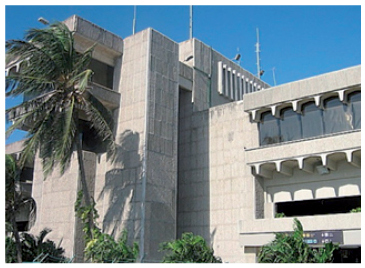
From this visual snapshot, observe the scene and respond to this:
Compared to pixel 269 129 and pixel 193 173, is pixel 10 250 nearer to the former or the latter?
pixel 193 173

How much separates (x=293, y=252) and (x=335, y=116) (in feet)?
25.1

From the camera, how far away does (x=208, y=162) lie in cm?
2805

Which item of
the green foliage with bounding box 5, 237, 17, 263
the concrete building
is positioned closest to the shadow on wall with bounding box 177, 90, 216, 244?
the concrete building


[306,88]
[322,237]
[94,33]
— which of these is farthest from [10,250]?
[306,88]

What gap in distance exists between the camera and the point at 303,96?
23734 millimetres

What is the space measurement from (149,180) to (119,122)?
14.1 feet

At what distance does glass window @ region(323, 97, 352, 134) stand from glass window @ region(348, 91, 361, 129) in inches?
7.7

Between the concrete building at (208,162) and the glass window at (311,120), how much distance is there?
0.17 ft

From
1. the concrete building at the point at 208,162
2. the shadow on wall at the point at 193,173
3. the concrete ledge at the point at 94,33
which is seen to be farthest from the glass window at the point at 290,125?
the concrete ledge at the point at 94,33

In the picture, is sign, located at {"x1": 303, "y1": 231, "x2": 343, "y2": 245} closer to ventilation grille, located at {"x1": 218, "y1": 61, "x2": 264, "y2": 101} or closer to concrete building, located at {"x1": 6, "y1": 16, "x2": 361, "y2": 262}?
concrete building, located at {"x1": 6, "y1": 16, "x2": 361, "y2": 262}

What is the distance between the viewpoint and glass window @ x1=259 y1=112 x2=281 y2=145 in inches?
976

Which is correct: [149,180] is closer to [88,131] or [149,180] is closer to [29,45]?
[88,131]

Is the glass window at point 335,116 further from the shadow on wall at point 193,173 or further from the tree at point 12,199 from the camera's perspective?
the tree at point 12,199

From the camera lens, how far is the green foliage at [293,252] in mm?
18416
